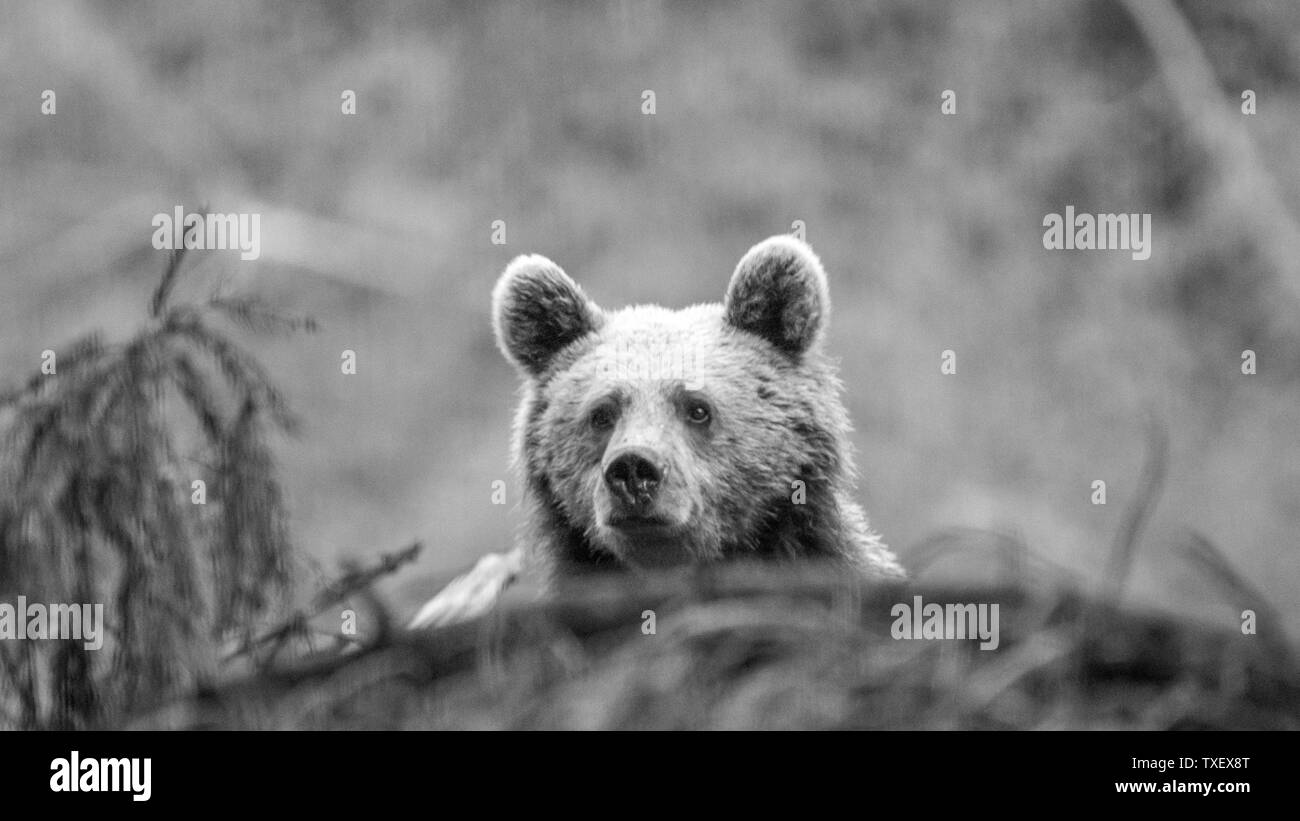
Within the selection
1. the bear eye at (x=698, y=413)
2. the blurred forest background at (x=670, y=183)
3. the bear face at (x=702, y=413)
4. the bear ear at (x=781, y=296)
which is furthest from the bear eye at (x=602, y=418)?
the blurred forest background at (x=670, y=183)

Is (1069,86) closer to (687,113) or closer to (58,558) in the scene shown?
(687,113)

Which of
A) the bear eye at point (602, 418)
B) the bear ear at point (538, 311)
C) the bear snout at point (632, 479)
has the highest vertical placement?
the bear ear at point (538, 311)

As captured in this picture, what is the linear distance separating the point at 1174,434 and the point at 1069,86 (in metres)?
2.09

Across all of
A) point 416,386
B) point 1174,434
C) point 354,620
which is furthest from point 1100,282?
point 354,620

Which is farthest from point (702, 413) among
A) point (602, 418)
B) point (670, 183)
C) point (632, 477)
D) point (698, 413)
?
point (670, 183)

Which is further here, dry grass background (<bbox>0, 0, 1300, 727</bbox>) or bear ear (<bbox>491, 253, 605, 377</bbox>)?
dry grass background (<bbox>0, 0, 1300, 727</bbox>)

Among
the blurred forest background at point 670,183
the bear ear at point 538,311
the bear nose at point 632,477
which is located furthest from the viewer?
the blurred forest background at point 670,183

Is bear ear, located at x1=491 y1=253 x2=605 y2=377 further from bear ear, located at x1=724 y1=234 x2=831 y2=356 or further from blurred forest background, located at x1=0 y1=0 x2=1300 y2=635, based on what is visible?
blurred forest background, located at x1=0 y1=0 x2=1300 y2=635

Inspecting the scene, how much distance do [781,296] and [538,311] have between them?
18.0 inches

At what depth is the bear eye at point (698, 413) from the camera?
2.95 m

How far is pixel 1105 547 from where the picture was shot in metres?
8.16

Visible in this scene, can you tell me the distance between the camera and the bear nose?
270 cm

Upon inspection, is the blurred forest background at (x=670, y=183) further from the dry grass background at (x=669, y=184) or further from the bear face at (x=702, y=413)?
the bear face at (x=702, y=413)

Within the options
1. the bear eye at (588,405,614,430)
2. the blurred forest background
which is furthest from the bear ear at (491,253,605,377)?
the blurred forest background
